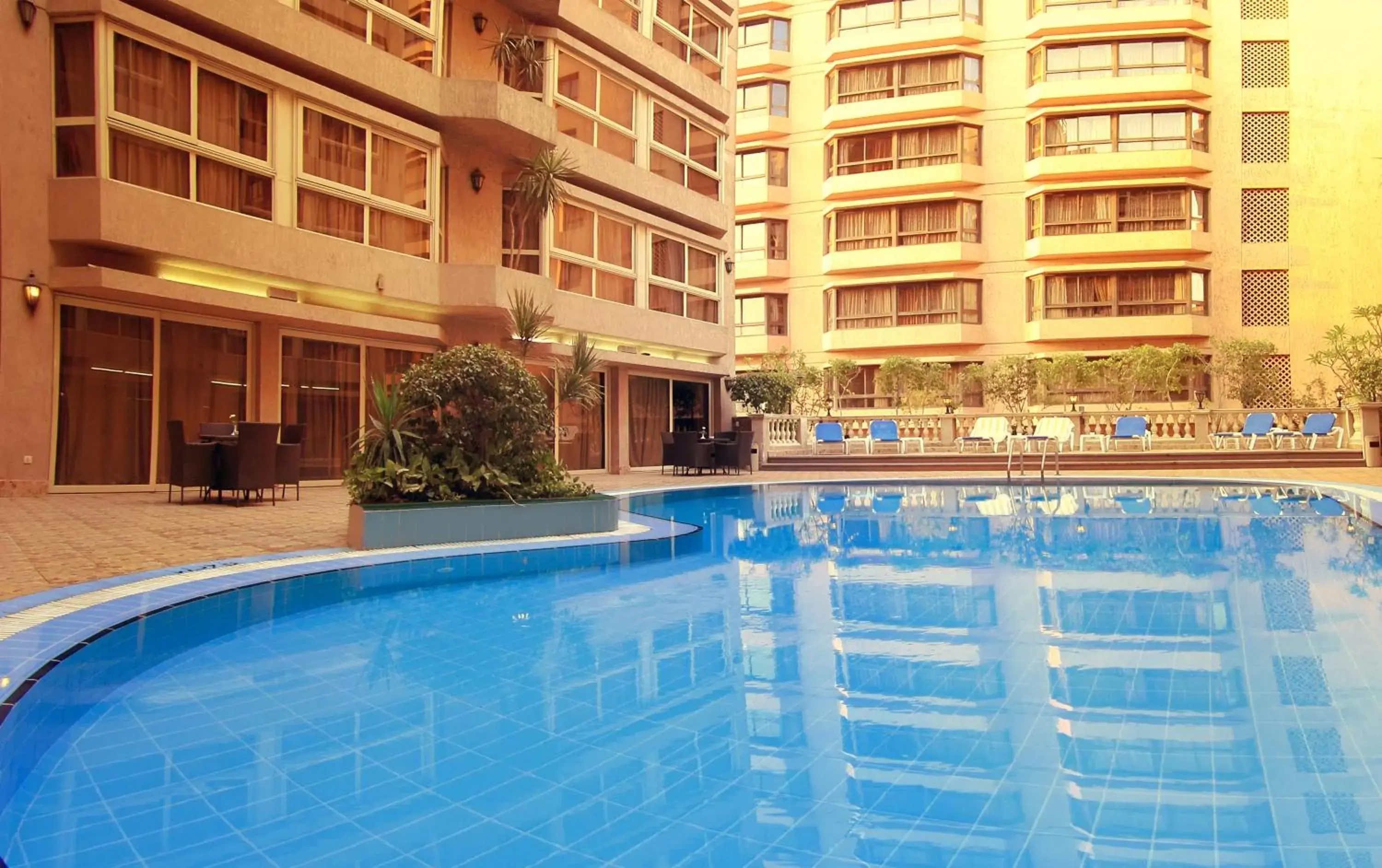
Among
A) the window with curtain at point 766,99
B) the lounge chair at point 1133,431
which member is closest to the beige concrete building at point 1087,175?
the window with curtain at point 766,99

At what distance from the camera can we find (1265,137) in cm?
3212

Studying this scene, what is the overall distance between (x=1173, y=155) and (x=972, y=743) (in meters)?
33.6

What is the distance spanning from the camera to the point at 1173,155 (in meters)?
31.2

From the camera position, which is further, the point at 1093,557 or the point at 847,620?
the point at 1093,557

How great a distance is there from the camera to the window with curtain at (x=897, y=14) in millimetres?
33750

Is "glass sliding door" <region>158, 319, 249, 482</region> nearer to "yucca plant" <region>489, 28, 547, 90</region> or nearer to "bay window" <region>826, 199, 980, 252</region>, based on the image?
"yucca plant" <region>489, 28, 547, 90</region>

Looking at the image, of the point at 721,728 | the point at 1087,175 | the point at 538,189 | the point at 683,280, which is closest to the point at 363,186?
the point at 538,189

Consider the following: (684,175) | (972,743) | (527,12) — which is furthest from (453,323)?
(972,743)

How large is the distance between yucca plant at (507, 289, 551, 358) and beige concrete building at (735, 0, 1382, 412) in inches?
763

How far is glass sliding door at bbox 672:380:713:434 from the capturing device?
22.6m

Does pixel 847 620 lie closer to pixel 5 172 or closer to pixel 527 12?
pixel 5 172

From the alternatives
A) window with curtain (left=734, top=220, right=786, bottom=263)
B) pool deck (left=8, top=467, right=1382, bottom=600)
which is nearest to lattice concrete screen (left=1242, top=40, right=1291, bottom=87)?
window with curtain (left=734, top=220, right=786, bottom=263)

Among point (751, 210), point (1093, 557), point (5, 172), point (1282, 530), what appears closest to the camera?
point (1093, 557)

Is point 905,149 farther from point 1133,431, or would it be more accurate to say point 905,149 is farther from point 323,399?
point 323,399
